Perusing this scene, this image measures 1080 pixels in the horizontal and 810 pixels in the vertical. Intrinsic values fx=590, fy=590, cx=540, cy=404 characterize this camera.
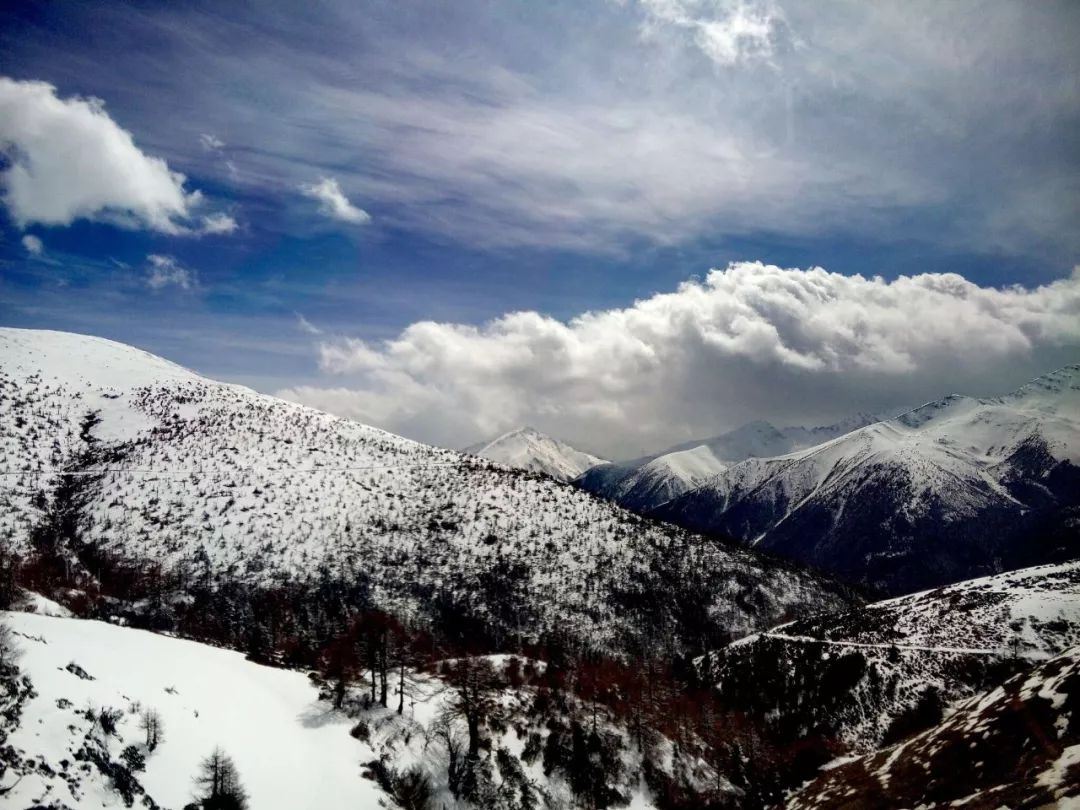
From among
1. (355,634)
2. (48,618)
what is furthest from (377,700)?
(48,618)

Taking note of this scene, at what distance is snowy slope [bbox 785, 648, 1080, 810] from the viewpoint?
23531 millimetres

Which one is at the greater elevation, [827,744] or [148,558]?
[148,558]

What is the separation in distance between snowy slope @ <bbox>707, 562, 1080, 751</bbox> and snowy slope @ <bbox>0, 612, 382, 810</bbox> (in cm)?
7860

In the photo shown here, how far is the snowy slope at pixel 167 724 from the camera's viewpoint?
36875 millimetres

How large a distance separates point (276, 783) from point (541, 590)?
147025mm

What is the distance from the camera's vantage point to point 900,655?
347 ft

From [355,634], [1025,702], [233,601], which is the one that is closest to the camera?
[1025,702]

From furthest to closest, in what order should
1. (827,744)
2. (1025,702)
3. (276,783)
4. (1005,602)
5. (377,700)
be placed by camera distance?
1. (1005,602)
2. (827,744)
3. (377,700)
4. (276,783)
5. (1025,702)

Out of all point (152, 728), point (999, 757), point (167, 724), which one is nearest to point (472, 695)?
point (167, 724)

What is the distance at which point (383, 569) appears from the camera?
188750 millimetres

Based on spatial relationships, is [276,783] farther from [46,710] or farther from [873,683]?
[873,683]

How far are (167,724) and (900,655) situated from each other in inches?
4447

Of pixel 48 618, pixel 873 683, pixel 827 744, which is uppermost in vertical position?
pixel 48 618

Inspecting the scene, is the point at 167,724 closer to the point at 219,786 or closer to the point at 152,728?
the point at 152,728
